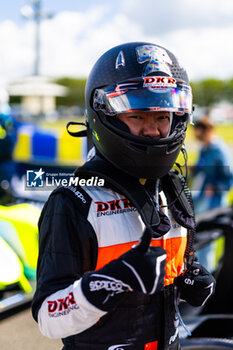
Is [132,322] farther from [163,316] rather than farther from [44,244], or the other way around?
[44,244]

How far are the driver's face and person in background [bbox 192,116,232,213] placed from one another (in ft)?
9.37

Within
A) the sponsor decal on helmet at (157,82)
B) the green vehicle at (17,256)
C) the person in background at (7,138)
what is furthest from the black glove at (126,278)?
the person in background at (7,138)

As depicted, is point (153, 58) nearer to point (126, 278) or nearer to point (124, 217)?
point (124, 217)

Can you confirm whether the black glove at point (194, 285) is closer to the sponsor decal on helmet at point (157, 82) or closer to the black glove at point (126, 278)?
the black glove at point (126, 278)

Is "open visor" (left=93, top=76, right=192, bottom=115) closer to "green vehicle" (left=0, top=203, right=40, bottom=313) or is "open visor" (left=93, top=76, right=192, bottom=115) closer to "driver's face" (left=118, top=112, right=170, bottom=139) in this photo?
"driver's face" (left=118, top=112, right=170, bottom=139)

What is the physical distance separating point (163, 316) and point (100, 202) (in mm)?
380

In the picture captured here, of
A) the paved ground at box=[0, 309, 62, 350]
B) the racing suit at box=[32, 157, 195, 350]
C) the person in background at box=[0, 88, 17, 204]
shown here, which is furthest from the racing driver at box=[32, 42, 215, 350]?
the person in background at box=[0, 88, 17, 204]

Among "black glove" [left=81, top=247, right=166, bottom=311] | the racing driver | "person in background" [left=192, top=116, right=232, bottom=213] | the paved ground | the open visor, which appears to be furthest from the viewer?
"person in background" [left=192, top=116, right=232, bottom=213]

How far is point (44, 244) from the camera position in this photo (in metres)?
Result: 1.03

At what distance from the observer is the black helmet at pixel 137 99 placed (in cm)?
110

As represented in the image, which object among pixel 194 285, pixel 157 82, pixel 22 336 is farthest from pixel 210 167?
pixel 157 82

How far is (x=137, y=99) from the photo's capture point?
1086mm

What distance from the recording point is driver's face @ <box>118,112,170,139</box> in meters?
1.12

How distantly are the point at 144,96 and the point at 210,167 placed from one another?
3178 millimetres
